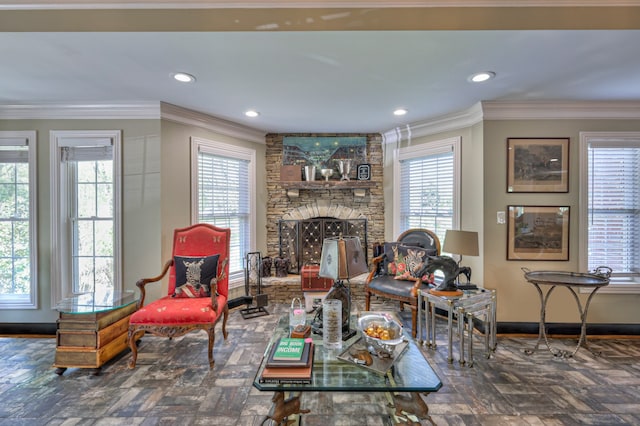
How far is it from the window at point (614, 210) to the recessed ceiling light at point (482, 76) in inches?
66.5

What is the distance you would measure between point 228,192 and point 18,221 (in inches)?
91.7

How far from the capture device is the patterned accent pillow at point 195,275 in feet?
8.91

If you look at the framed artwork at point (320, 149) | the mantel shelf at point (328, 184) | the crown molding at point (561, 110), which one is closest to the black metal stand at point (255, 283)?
the mantel shelf at point (328, 184)

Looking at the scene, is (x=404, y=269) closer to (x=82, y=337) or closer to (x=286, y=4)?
(x=286, y=4)

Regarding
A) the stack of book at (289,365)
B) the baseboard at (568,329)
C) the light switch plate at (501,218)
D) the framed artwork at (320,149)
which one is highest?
the framed artwork at (320,149)

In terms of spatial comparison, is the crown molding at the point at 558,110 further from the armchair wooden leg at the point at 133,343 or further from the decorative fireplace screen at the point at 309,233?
the armchair wooden leg at the point at 133,343

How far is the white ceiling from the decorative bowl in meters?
1.93

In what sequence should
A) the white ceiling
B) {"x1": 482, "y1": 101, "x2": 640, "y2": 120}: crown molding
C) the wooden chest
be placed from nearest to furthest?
the white ceiling < {"x1": 482, "y1": 101, "x2": 640, "y2": 120}: crown molding < the wooden chest

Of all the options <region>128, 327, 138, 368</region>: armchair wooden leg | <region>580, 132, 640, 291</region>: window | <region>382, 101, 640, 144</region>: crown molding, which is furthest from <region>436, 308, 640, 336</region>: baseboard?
<region>128, 327, 138, 368</region>: armchair wooden leg

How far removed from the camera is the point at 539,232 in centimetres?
300

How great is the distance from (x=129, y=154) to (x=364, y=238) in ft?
10.7

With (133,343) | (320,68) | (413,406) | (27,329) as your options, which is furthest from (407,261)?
(27,329)

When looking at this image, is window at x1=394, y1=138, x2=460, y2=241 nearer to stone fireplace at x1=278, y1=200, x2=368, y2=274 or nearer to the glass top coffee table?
stone fireplace at x1=278, y1=200, x2=368, y2=274

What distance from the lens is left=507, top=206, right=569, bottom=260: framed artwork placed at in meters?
2.99
